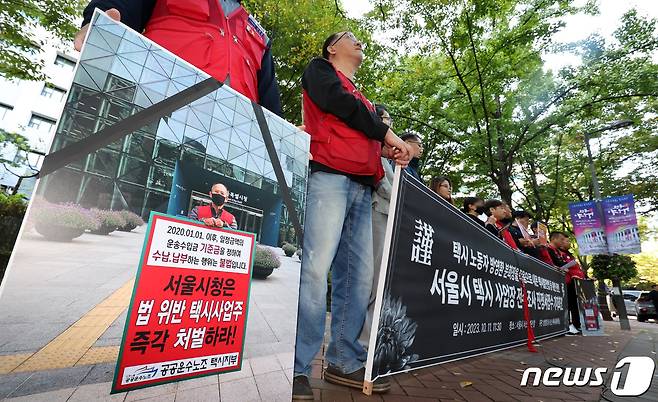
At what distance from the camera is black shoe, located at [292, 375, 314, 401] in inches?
59.2

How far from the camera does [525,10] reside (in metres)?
8.26

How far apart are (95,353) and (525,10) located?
35.3 feet

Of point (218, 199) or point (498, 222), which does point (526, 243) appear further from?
point (218, 199)

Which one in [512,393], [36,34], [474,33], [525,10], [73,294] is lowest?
[512,393]

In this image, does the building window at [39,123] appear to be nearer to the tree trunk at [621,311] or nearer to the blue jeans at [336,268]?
the blue jeans at [336,268]

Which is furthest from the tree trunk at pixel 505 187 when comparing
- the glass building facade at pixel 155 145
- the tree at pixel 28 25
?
the tree at pixel 28 25

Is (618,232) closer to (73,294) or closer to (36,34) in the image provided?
(73,294)

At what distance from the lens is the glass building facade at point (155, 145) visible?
894 mm

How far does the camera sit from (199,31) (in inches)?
59.1

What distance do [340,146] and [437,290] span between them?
4.03 feet

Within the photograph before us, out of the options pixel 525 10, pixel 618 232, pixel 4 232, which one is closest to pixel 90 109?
pixel 4 232

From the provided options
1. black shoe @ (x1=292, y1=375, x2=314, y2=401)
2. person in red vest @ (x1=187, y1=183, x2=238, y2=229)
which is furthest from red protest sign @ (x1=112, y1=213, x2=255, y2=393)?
black shoe @ (x1=292, y1=375, x2=314, y2=401)

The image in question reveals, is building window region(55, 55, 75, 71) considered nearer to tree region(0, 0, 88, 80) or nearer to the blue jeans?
tree region(0, 0, 88, 80)

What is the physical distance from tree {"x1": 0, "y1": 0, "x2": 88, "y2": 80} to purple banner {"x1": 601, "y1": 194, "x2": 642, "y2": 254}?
14221mm
